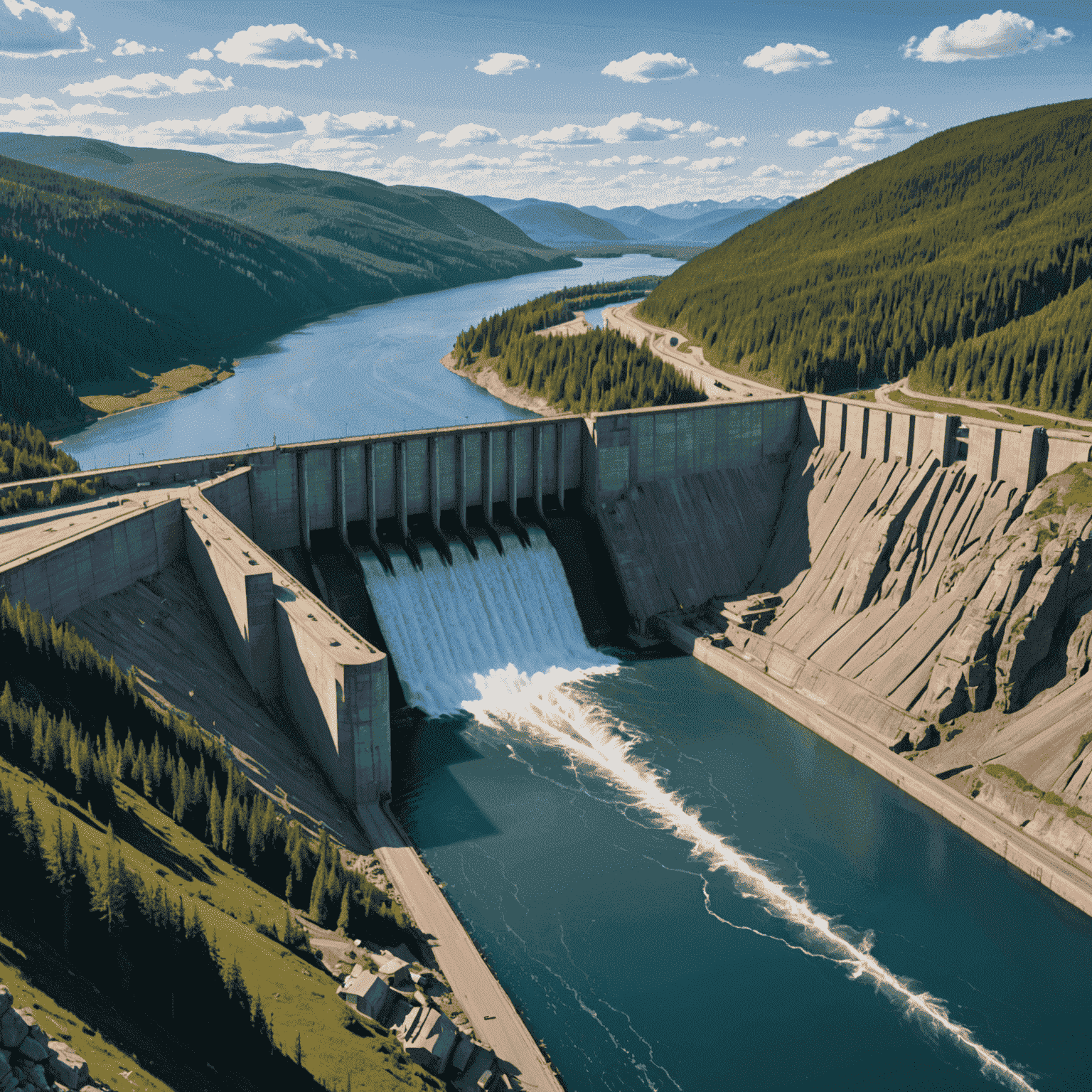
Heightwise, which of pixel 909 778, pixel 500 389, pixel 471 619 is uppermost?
pixel 500 389

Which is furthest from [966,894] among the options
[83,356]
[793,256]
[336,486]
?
[793,256]

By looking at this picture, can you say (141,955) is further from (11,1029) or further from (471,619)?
(471,619)

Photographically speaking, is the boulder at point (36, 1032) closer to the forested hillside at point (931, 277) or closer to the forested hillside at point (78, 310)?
the forested hillside at point (931, 277)

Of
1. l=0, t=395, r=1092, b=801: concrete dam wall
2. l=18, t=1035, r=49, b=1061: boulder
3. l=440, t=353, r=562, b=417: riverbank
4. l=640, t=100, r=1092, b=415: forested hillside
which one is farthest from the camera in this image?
l=440, t=353, r=562, b=417: riverbank

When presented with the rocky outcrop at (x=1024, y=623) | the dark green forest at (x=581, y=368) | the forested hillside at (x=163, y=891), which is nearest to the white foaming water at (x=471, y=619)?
the forested hillside at (x=163, y=891)

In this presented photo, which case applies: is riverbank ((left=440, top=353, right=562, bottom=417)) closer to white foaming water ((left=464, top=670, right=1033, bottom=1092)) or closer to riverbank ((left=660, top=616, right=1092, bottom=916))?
riverbank ((left=660, top=616, right=1092, bottom=916))

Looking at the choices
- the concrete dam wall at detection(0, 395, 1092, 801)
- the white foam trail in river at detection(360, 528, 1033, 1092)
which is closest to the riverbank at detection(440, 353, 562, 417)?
the concrete dam wall at detection(0, 395, 1092, 801)

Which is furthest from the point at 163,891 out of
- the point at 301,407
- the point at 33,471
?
the point at 301,407
